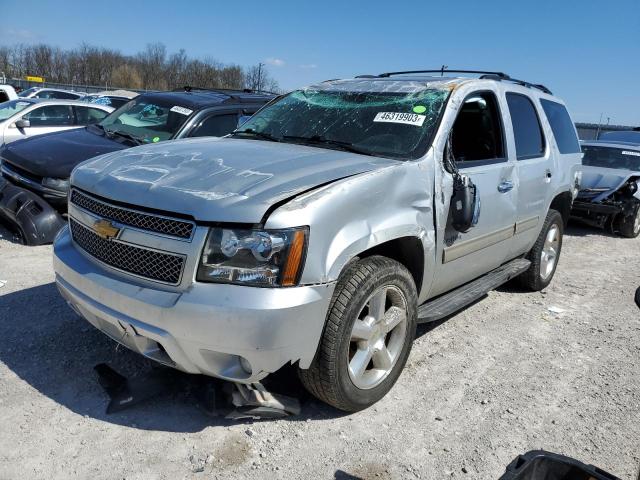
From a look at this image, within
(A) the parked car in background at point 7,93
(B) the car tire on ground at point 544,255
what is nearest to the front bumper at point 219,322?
(B) the car tire on ground at point 544,255

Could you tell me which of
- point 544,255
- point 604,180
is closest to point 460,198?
point 544,255

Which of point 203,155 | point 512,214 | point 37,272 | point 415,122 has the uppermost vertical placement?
point 415,122

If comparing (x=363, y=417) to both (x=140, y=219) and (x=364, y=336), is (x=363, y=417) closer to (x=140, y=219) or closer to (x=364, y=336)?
(x=364, y=336)

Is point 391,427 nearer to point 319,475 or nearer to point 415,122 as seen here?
point 319,475

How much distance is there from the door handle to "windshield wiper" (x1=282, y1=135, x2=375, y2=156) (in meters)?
1.20

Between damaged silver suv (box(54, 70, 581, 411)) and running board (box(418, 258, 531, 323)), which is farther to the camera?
running board (box(418, 258, 531, 323))

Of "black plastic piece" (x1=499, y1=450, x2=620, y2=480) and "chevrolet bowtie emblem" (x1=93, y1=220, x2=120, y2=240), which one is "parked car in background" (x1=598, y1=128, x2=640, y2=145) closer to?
"black plastic piece" (x1=499, y1=450, x2=620, y2=480)

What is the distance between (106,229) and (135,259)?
10.1 inches

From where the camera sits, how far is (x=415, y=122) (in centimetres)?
346

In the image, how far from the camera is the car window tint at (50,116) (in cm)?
946

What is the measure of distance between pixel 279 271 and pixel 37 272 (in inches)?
136

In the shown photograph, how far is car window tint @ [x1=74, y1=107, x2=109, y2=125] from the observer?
9969 mm

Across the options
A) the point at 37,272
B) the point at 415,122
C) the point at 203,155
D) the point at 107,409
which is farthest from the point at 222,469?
the point at 37,272

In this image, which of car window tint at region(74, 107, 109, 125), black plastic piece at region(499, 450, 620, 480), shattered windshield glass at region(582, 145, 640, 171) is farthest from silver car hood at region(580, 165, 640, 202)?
car window tint at region(74, 107, 109, 125)
